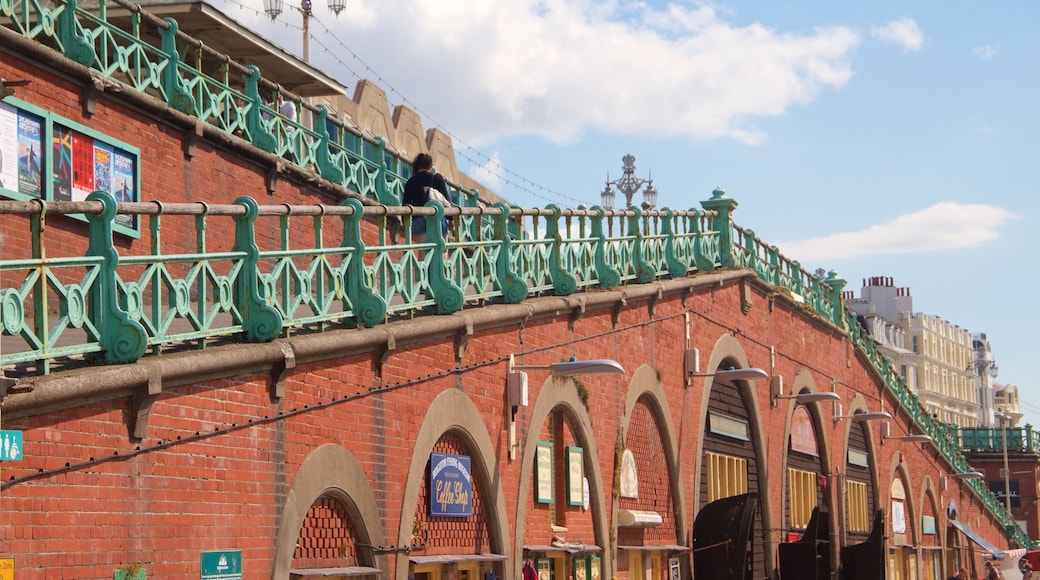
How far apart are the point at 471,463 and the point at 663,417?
284 inches

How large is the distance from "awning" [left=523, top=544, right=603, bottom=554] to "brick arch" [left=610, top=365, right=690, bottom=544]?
241cm

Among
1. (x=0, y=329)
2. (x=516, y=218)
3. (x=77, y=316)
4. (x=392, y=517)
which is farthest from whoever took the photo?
(x=516, y=218)

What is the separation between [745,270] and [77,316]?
64.0ft

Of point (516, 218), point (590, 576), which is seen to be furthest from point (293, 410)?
point (590, 576)

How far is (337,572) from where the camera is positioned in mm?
13016

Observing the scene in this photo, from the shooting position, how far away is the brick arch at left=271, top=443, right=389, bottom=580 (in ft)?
40.0

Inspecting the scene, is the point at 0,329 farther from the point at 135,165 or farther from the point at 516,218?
the point at 516,218

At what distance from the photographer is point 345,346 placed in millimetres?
13188

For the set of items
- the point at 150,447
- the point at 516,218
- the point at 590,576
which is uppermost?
the point at 516,218

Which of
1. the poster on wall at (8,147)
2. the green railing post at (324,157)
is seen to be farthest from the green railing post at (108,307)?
the green railing post at (324,157)

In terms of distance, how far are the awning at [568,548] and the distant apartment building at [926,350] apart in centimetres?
8462

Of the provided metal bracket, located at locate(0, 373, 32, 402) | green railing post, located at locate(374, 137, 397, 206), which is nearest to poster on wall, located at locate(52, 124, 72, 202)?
metal bracket, located at locate(0, 373, 32, 402)

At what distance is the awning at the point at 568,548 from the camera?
17875 millimetres

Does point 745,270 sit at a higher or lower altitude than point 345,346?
higher
